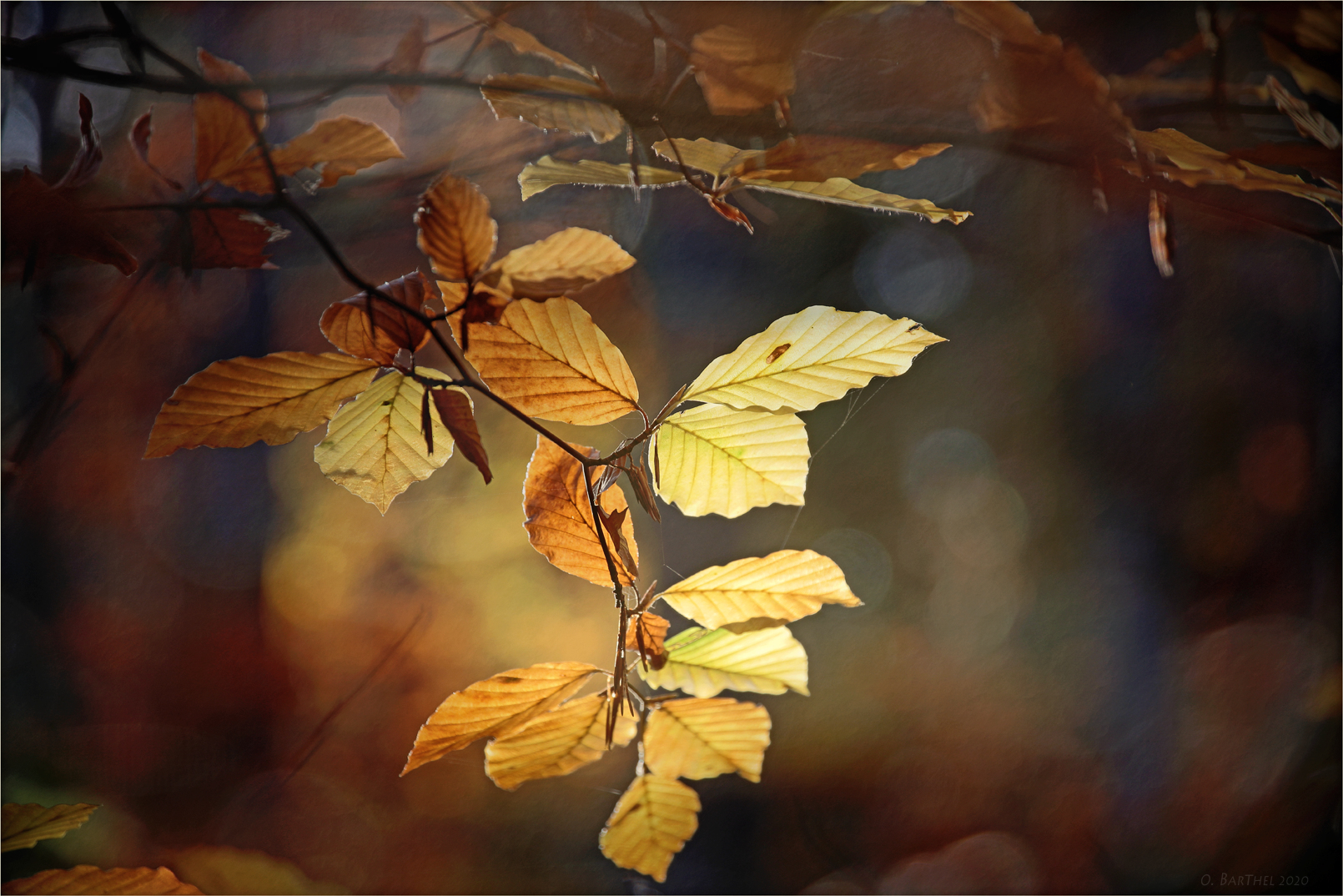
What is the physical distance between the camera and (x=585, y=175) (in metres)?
0.27

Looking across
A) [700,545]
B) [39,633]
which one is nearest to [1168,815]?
[700,545]

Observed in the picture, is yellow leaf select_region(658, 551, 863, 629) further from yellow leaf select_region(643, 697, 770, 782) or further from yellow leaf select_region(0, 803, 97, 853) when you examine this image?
yellow leaf select_region(0, 803, 97, 853)

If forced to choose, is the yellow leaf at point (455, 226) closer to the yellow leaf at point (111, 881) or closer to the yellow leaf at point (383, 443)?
the yellow leaf at point (383, 443)

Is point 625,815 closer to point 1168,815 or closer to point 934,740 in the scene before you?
point 934,740

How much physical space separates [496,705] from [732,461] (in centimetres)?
14

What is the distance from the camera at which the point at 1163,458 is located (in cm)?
35

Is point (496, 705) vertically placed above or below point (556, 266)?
below

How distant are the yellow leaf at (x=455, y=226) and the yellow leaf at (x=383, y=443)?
0.06m

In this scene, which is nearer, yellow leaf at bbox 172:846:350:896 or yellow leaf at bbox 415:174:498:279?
yellow leaf at bbox 415:174:498:279

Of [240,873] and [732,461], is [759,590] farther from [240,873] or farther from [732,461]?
[240,873]

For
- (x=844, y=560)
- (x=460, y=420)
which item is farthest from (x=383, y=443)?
(x=844, y=560)

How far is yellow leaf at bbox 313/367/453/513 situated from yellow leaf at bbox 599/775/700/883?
0.58 ft

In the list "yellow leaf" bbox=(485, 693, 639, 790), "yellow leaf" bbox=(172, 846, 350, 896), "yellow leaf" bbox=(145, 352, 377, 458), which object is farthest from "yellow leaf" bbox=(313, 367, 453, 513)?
"yellow leaf" bbox=(172, 846, 350, 896)

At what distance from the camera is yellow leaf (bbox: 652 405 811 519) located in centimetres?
24
